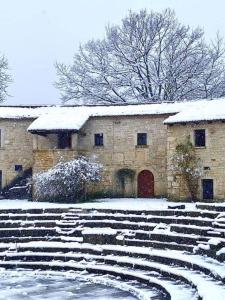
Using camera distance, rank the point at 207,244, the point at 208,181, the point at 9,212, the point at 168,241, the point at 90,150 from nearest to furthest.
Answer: the point at 207,244, the point at 168,241, the point at 9,212, the point at 208,181, the point at 90,150

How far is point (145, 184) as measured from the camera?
101ft

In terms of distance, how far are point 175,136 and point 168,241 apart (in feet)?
34.4

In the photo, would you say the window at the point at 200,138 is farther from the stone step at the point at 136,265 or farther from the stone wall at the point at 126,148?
the stone step at the point at 136,265

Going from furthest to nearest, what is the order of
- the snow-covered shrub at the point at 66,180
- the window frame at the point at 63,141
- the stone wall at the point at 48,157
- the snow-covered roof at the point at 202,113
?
the window frame at the point at 63,141
the stone wall at the point at 48,157
the snow-covered shrub at the point at 66,180
the snow-covered roof at the point at 202,113

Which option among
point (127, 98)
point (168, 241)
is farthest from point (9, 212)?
point (127, 98)

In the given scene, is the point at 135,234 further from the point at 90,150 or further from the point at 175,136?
the point at 90,150

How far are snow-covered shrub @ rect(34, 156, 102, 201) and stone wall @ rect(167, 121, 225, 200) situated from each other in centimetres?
433

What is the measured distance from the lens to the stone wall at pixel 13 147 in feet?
109

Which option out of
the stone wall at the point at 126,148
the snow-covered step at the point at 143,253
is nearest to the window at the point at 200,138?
the stone wall at the point at 126,148

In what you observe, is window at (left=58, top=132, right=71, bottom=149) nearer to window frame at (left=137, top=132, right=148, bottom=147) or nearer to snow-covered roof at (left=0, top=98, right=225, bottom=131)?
snow-covered roof at (left=0, top=98, right=225, bottom=131)

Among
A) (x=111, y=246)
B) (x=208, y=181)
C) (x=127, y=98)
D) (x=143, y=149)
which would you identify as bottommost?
(x=111, y=246)

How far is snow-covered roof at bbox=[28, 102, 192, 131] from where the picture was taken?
30.2 metres

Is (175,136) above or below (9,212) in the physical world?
above

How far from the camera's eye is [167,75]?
40.9 metres
